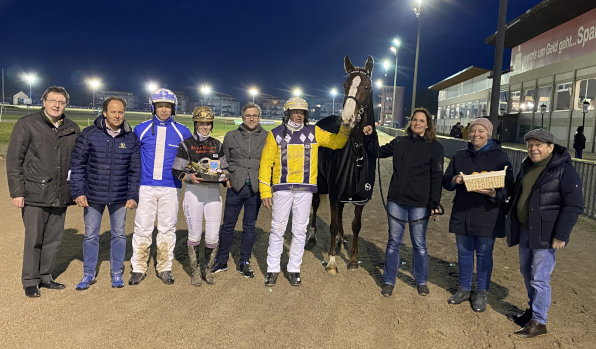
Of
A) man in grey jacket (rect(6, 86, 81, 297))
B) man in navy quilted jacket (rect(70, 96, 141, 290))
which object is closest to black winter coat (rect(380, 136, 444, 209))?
man in navy quilted jacket (rect(70, 96, 141, 290))

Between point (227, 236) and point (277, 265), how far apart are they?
2.35ft

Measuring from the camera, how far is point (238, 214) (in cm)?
457

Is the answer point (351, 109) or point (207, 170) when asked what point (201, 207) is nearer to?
point (207, 170)

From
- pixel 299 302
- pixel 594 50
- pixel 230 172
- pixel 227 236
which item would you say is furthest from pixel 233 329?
pixel 594 50

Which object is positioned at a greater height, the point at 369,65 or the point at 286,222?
the point at 369,65

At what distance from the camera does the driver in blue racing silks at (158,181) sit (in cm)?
432

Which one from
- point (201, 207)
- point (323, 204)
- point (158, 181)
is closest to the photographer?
point (158, 181)

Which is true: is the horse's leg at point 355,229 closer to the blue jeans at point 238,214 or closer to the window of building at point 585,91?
the blue jeans at point 238,214

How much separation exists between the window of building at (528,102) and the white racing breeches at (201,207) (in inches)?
1130

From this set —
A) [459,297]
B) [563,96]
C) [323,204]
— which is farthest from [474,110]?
[459,297]

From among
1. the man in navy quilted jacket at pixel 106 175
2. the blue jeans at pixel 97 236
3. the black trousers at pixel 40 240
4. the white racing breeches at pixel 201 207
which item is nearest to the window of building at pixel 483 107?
the white racing breeches at pixel 201 207

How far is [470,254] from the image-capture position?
405 cm

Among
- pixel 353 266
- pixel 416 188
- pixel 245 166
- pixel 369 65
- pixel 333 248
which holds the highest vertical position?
A: pixel 369 65

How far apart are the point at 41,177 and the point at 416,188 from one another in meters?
3.88
